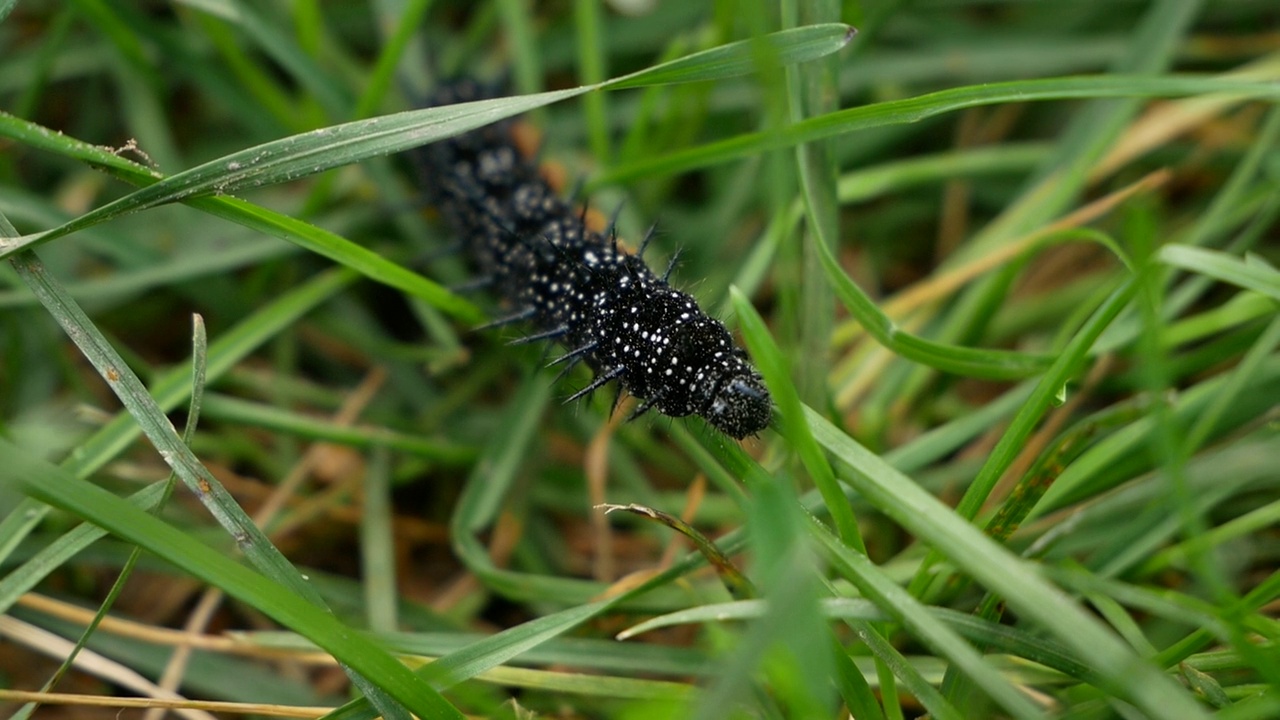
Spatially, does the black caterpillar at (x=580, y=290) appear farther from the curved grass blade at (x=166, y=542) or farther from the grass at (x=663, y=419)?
the curved grass blade at (x=166, y=542)

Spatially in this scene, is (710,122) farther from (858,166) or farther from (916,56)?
(916,56)

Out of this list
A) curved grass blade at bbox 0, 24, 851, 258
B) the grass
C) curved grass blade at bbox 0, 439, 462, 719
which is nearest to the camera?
curved grass blade at bbox 0, 439, 462, 719

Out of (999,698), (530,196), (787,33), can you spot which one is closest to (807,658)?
(999,698)

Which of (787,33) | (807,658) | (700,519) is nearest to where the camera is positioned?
(807,658)

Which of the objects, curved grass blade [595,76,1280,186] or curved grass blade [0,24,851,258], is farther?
curved grass blade [595,76,1280,186]

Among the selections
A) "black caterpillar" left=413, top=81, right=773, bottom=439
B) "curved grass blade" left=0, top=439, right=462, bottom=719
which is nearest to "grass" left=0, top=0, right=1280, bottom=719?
"curved grass blade" left=0, top=439, right=462, bottom=719

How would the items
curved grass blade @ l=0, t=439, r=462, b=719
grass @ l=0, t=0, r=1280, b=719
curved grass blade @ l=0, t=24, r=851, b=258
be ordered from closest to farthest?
curved grass blade @ l=0, t=439, r=462, b=719 < grass @ l=0, t=0, r=1280, b=719 < curved grass blade @ l=0, t=24, r=851, b=258

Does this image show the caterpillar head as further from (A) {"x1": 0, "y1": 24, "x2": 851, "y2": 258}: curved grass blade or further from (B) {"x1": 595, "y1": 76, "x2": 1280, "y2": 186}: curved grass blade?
(A) {"x1": 0, "y1": 24, "x2": 851, "y2": 258}: curved grass blade

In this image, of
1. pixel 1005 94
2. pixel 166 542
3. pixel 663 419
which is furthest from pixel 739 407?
pixel 166 542
